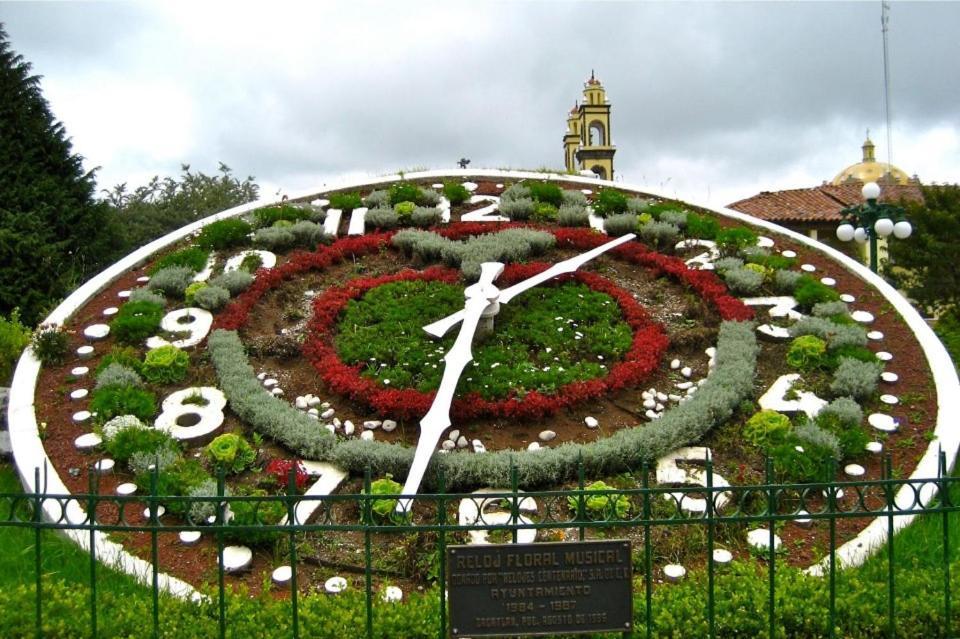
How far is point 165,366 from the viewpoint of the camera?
25.2 feet

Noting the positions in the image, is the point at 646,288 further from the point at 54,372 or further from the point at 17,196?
the point at 17,196

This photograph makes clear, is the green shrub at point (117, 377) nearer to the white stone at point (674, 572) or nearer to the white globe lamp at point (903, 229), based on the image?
the white stone at point (674, 572)

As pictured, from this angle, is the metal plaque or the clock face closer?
the metal plaque

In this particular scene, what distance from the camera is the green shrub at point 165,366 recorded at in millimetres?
7652

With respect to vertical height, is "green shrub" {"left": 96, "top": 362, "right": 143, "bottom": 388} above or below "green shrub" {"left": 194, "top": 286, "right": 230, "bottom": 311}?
below

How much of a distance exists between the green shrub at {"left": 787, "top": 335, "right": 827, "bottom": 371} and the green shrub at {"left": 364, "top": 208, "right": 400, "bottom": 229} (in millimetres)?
5114

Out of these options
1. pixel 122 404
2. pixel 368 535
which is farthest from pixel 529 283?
pixel 368 535

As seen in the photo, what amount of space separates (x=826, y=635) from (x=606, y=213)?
24.8 ft

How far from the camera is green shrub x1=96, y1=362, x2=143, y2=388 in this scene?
7.39 meters

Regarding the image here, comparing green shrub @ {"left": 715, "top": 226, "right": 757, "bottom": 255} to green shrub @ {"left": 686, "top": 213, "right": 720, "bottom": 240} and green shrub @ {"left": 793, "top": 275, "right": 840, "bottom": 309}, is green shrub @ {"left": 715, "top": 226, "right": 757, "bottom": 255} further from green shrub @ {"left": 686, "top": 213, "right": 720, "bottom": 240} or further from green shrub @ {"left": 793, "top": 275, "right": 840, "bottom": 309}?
green shrub @ {"left": 793, "top": 275, "right": 840, "bottom": 309}

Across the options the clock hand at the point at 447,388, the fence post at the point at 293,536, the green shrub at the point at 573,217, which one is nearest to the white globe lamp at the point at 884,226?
the green shrub at the point at 573,217

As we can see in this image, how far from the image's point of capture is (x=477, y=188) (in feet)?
39.5

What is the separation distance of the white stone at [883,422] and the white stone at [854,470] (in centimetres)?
60

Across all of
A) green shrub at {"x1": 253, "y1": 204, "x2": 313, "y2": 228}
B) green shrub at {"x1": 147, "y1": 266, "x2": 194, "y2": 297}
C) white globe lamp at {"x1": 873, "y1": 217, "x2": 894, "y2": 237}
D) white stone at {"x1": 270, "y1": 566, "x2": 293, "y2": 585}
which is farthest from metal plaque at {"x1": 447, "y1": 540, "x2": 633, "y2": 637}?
white globe lamp at {"x1": 873, "y1": 217, "x2": 894, "y2": 237}
